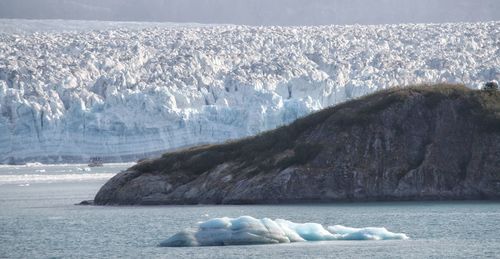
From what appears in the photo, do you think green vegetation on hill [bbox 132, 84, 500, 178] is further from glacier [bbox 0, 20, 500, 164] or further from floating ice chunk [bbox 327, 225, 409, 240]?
glacier [bbox 0, 20, 500, 164]

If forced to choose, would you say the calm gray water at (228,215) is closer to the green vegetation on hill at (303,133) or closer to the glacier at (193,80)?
the green vegetation on hill at (303,133)

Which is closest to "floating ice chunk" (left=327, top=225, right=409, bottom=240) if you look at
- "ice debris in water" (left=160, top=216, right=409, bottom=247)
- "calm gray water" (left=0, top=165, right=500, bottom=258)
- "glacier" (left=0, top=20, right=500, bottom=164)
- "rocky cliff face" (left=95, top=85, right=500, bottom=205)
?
"ice debris in water" (left=160, top=216, right=409, bottom=247)

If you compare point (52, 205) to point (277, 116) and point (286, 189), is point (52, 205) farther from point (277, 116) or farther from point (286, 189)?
point (277, 116)

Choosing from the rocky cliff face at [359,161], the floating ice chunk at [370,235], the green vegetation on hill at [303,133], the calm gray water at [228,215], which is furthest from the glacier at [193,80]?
the floating ice chunk at [370,235]

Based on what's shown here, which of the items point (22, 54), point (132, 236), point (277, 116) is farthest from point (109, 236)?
point (22, 54)

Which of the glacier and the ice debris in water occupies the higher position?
the glacier

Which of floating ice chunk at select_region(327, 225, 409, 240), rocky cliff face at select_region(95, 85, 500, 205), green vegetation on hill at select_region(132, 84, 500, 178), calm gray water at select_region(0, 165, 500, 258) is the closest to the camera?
calm gray water at select_region(0, 165, 500, 258)

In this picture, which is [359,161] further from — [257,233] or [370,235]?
[257,233]
